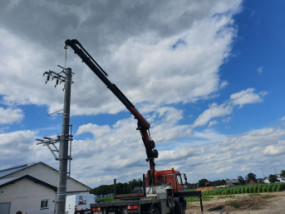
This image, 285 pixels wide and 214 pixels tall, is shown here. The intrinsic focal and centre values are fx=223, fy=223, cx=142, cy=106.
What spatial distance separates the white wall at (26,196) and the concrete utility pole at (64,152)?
13777mm

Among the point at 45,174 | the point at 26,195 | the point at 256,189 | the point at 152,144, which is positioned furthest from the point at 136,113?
the point at 256,189

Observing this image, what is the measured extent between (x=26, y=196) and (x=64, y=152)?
15.0 m

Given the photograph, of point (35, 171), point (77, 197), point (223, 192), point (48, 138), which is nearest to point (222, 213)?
point (77, 197)

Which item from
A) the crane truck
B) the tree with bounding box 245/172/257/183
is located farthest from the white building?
the tree with bounding box 245/172/257/183

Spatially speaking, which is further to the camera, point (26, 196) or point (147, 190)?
point (26, 196)

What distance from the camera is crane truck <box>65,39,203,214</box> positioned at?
11908 millimetres

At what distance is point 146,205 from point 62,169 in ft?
17.8

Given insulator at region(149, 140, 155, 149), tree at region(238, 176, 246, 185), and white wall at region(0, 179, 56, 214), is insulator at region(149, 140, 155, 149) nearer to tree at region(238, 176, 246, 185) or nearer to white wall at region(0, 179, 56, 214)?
white wall at region(0, 179, 56, 214)

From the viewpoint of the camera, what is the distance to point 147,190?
15.7 m

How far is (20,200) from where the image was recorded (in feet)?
64.9

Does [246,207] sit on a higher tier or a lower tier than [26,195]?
lower

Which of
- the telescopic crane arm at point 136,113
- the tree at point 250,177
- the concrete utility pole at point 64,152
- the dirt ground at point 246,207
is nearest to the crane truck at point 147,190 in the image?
the telescopic crane arm at point 136,113

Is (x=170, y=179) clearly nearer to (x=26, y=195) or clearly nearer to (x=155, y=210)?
(x=155, y=210)

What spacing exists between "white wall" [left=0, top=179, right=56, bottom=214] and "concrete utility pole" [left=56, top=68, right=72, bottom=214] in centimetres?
1378
